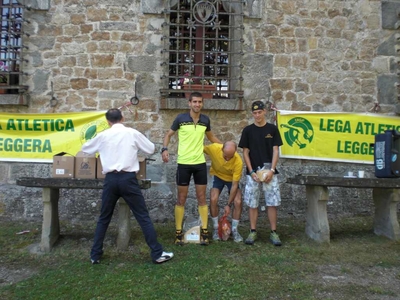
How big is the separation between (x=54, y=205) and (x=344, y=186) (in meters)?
3.67

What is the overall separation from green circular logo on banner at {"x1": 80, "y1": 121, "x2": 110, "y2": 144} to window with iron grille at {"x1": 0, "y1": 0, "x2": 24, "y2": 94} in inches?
47.5

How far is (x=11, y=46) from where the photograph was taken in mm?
6184

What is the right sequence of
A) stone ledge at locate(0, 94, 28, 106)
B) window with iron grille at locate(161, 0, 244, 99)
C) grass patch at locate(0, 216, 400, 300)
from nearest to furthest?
grass patch at locate(0, 216, 400, 300), stone ledge at locate(0, 94, 28, 106), window with iron grille at locate(161, 0, 244, 99)

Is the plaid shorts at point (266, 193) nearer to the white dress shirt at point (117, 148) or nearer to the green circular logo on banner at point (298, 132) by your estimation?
the white dress shirt at point (117, 148)

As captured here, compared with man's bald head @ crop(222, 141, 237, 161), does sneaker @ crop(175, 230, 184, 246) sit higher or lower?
lower

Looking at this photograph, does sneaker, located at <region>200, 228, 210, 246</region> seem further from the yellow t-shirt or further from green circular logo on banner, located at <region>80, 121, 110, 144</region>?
green circular logo on banner, located at <region>80, 121, 110, 144</region>

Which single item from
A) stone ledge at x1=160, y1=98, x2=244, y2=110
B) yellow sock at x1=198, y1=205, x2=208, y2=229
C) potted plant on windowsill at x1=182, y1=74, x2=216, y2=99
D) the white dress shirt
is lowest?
yellow sock at x1=198, y1=205, x2=208, y2=229

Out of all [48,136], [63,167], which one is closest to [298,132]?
[63,167]

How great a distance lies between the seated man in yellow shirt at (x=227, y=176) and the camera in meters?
4.86

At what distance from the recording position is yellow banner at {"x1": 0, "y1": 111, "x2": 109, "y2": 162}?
20.1ft

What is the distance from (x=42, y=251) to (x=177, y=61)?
3.57 meters

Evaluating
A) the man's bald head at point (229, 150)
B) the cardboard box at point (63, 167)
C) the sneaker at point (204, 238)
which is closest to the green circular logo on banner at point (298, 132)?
the man's bald head at point (229, 150)

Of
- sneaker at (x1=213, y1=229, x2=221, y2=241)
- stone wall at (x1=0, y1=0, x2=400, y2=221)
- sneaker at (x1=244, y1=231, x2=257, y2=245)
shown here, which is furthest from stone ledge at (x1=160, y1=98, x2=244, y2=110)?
sneaker at (x1=244, y1=231, x2=257, y2=245)

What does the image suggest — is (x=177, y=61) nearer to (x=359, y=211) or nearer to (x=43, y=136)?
(x=43, y=136)
